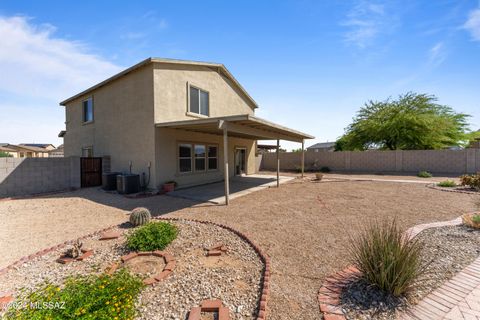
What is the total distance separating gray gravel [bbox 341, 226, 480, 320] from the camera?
2.52 m

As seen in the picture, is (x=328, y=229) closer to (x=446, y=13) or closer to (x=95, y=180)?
(x=446, y=13)

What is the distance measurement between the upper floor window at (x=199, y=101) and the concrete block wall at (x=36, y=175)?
643 cm

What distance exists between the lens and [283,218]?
6.12 meters

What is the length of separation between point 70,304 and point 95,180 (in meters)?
10.8

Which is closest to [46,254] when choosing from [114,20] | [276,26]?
[114,20]

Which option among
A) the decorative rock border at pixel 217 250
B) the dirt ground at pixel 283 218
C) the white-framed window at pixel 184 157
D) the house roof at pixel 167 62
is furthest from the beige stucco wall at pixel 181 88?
the decorative rock border at pixel 217 250

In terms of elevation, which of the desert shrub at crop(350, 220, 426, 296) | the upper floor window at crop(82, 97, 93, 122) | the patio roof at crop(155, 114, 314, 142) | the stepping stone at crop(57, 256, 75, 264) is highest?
the upper floor window at crop(82, 97, 93, 122)

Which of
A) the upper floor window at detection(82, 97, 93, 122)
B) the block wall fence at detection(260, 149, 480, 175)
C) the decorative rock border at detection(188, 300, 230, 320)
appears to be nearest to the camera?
the decorative rock border at detection(188, 300, 230, 320)

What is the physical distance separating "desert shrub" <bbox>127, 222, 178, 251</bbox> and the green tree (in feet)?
79.1

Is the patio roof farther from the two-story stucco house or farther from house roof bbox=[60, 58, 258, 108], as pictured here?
house roof bbox=[60, 58, 258, 108]

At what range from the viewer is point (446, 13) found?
6.30m

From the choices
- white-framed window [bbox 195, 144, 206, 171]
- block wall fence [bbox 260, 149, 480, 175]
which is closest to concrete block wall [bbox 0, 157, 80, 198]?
white-framed window [bbox 195, 144, 206, 171]

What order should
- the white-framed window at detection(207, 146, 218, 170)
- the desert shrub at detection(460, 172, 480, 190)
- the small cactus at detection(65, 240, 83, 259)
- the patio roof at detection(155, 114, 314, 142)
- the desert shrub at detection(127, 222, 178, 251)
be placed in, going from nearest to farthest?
Answer: the small cactus at detection(65, 240, 83, 259)
the desert shrub at detection(127, 222, 178, 251)
the patio roof at detection(155, 114, 314, 142)
the desert shrub at detection(460, 172, 480, 190)
the white-framed window at detection(207, 146, 218, 170)

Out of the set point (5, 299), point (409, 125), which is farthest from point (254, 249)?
point (409, 125)
